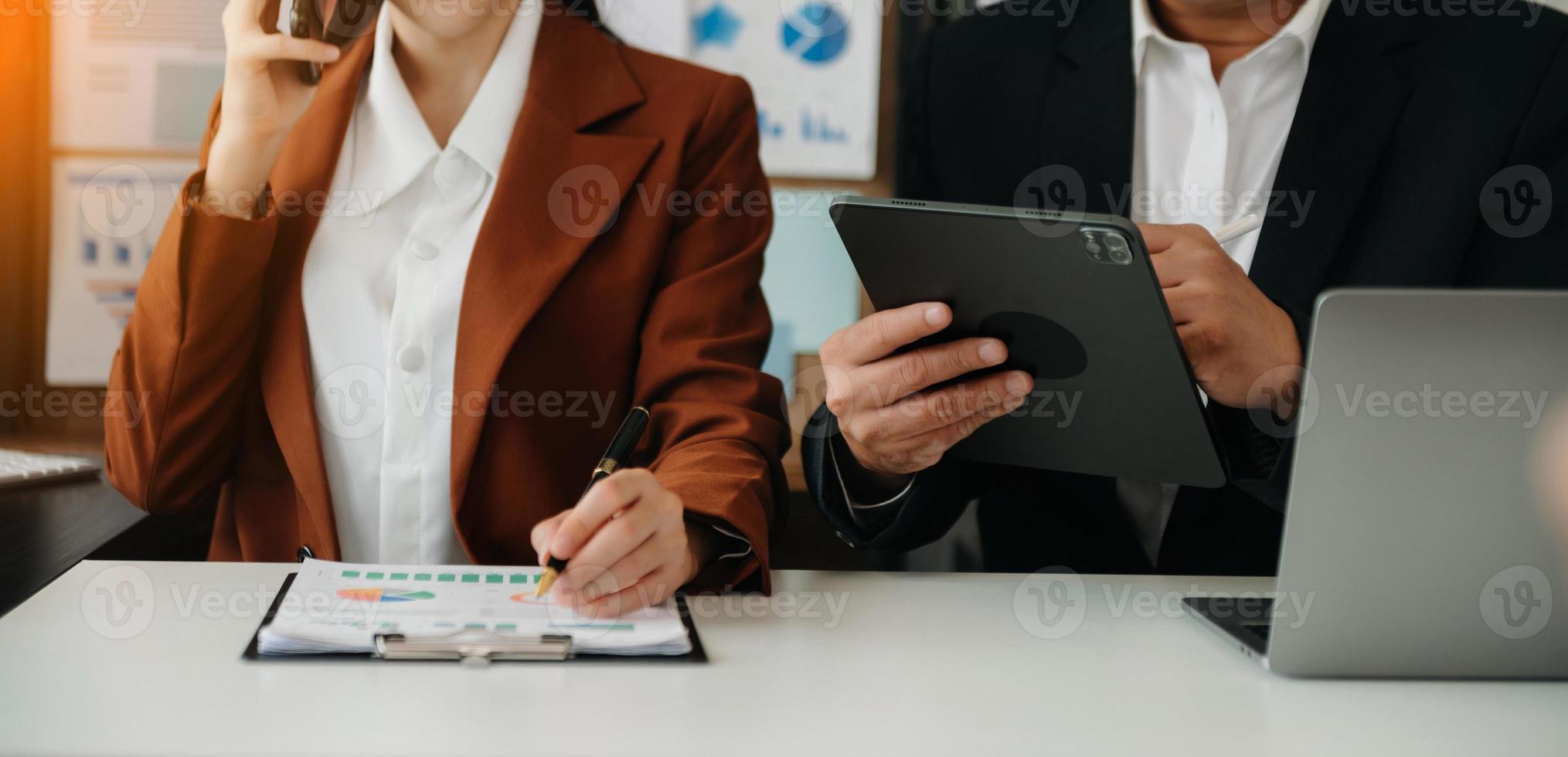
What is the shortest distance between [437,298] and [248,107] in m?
0.24

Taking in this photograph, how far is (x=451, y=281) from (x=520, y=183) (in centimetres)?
12

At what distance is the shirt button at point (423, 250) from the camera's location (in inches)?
46.1

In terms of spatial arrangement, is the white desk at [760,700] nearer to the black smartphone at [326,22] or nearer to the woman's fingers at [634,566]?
the woman's fingers at [634,566]

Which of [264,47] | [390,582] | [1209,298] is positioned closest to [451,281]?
[264,47]

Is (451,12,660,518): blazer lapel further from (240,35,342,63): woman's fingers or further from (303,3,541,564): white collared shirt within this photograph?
(240,35,342,63): woman's fingers

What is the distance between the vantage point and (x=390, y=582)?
0.89 m

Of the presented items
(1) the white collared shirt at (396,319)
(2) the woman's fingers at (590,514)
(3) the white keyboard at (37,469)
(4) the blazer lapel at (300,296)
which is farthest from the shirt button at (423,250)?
(3) the white keyboard at (37,469)

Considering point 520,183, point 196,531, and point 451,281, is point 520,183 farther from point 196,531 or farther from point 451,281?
point 196,531

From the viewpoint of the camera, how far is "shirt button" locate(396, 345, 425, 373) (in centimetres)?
114

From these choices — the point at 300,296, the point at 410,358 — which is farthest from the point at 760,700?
the point at 300,296

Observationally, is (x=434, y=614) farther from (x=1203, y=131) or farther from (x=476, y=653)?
(x=1203, y=131)

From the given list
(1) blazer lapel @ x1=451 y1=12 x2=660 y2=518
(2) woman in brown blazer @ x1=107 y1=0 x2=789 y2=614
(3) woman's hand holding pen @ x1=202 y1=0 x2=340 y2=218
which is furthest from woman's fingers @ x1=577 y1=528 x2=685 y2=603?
(3) woman's hand holding pen @ x1=202 y1=0 x2=340 y2=218

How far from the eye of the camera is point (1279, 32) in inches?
53.1

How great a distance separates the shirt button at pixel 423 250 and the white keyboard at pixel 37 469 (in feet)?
1.93
